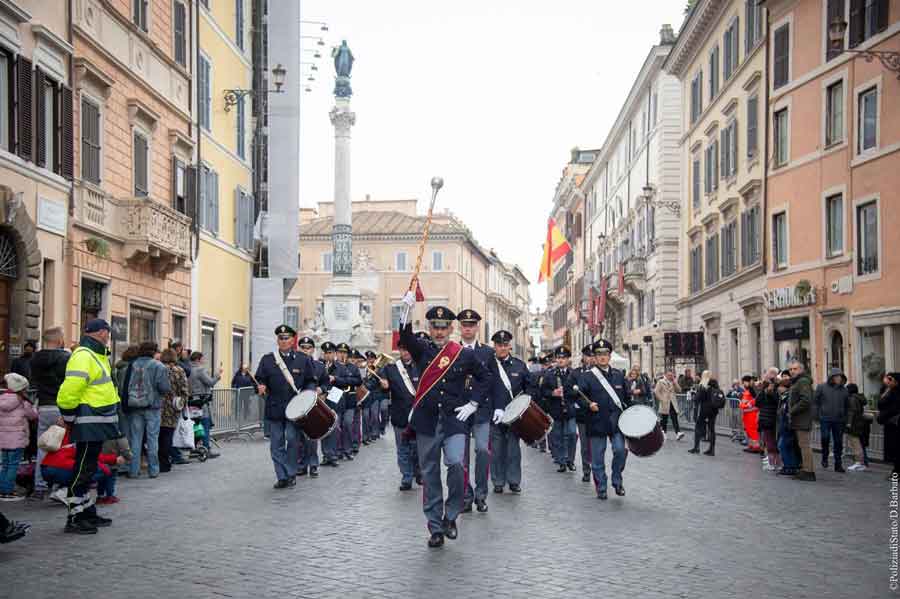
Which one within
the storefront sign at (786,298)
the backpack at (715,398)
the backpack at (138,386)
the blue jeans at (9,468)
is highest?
the storefront sign at (786,298)

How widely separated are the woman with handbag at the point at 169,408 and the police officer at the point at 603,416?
6.29 meters

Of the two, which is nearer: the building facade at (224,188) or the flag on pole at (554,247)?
the building facade at (224,188)

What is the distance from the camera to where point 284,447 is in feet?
48.5

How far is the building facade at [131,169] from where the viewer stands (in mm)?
21078

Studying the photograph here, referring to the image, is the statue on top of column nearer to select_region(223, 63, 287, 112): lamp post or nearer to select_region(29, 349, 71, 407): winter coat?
select_region(223, 63, 287, 112): lamp post

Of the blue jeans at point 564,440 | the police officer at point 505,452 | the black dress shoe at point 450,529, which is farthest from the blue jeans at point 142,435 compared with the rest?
the black dress shoe at point 450,529

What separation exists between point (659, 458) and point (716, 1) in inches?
842

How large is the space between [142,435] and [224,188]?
16641mm

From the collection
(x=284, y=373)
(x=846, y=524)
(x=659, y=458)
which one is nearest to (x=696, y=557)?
(x=846, y=524)

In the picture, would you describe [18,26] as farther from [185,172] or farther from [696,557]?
[696,557]

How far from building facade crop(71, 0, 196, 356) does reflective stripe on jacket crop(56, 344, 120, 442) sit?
401 inches

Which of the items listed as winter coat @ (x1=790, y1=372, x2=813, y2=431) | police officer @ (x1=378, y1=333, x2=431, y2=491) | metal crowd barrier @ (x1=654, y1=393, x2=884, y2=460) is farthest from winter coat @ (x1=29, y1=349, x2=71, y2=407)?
metal crowd barrier @ (x1=654, y1=393, x2=884, y2=460)

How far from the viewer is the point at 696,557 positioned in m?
9.32

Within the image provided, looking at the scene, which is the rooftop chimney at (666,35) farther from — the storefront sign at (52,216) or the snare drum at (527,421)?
the snare drum at (527,421)
